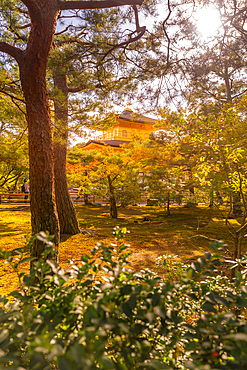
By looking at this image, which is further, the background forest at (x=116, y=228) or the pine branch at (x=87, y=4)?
the pine branch at (x=87, y=4)

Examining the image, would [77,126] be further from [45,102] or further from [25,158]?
[25,158]

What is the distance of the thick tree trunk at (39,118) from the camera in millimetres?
2129

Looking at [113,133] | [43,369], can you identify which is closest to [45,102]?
[43,369]

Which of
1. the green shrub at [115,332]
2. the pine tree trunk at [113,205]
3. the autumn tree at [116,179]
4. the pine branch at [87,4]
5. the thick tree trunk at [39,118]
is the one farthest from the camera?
the pine tree trunk at [113,205]

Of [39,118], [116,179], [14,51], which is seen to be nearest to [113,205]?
[116,179]

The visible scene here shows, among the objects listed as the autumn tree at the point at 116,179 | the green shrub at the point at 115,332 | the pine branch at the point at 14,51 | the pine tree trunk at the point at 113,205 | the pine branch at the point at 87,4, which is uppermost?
the pine branch at the point at 87,4

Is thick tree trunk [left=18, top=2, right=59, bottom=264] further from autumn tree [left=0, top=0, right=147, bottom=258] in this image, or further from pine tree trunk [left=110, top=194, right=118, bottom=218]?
pine tree trunk [left=110, top=194, right=118, bottom=218]

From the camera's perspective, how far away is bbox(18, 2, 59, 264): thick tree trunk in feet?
6.98

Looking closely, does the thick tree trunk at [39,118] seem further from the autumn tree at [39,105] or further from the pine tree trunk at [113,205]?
the pine tree trunk at [113,205]

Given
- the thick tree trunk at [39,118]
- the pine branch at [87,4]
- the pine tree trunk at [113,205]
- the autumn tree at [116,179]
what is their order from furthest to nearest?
the pine tree trunk at [113,205] < the autumn tree at [116,179] < the pine branch at [87,4] < the thick tree trunk at [39,118]

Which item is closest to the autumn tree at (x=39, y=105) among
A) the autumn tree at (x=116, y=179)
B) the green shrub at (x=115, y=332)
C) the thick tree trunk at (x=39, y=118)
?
the thick tree trunk at (x=39, y=118)

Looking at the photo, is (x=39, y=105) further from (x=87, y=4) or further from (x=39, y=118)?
(x=87, y=4)

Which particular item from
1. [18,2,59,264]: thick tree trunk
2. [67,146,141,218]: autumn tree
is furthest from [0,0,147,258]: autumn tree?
[67,146,141,218]: autumn tree

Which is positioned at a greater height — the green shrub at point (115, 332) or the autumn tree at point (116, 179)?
the autumn tree at point (116, 179)
